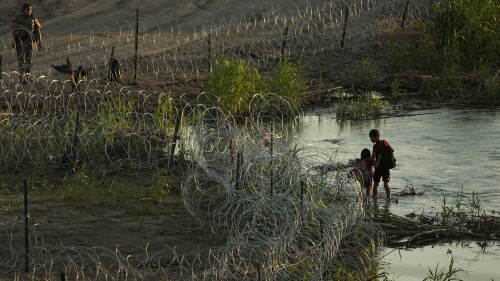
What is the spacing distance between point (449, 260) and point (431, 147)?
5.86 meters

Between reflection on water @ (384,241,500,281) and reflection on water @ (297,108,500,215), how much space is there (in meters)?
1.43

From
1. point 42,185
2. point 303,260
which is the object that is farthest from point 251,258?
point 42,185

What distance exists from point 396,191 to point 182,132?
3278 mm

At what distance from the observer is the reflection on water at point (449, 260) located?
45.8 ft

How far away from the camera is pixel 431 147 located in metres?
20.1

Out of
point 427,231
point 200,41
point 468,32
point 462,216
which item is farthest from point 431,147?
point 200,41

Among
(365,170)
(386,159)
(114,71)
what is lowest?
(365,170)

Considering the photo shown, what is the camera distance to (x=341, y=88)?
24859 millimetres

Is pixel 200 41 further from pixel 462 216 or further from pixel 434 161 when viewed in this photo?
pixel 462 216

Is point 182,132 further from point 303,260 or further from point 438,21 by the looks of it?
point 438,21

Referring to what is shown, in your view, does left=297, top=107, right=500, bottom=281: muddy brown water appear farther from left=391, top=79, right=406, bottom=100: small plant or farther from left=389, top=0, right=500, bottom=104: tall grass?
left=389, top=0, right=500, bottom=104: tall grass

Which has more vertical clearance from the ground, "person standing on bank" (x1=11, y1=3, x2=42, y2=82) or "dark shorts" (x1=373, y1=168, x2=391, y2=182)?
"person standing on bank" (x1=11, y1=3, x2=42, y2=82)

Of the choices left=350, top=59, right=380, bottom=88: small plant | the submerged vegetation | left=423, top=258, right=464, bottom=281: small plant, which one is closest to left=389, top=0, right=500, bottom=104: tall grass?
left=350, top=59, right=380, bottom=88: small plant

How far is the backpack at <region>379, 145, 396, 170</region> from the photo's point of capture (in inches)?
657
